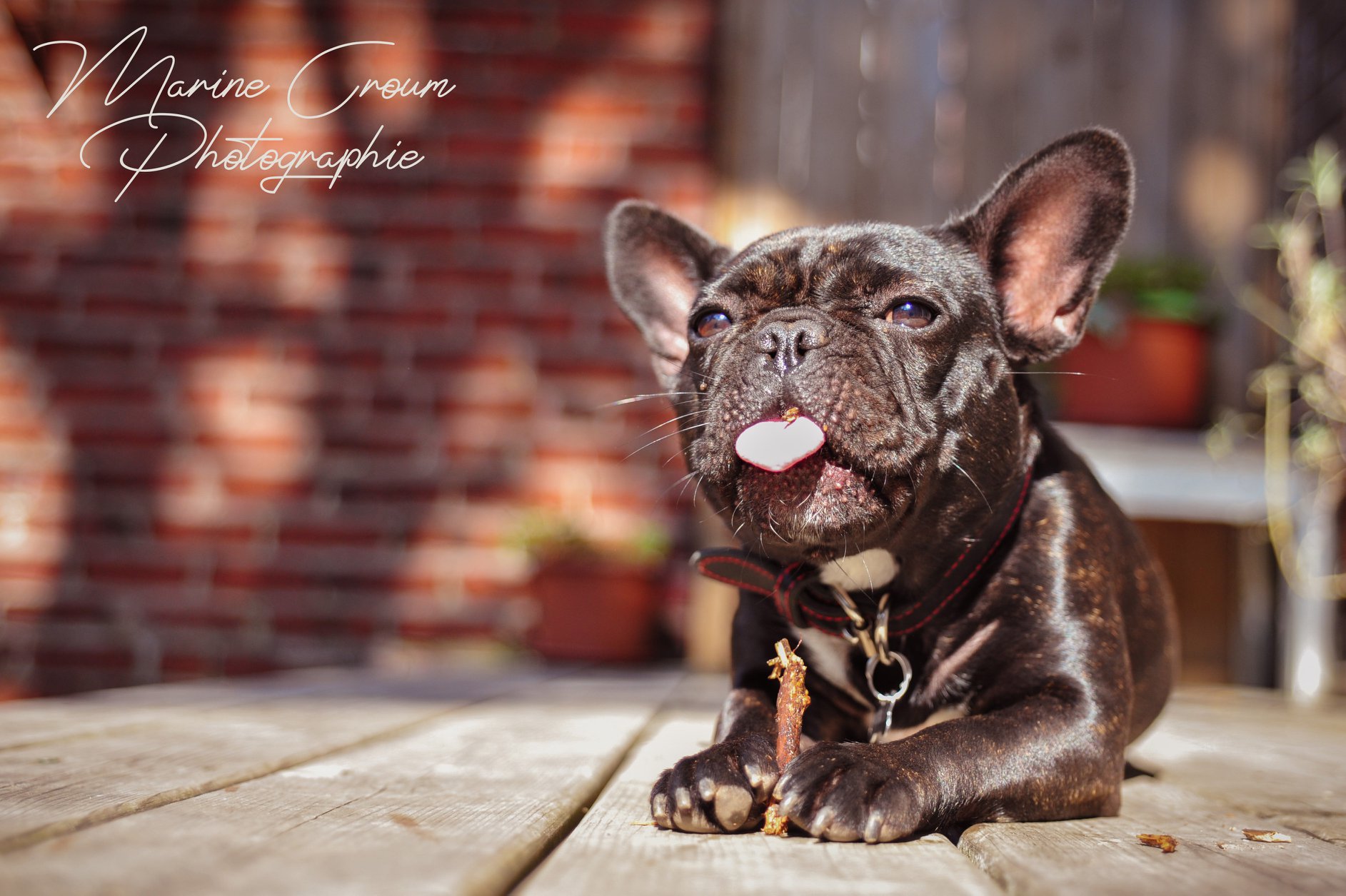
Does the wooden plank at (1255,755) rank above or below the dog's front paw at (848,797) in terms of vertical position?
below

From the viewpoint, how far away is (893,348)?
1.79m

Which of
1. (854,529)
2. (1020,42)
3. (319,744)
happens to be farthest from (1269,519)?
(319,744)

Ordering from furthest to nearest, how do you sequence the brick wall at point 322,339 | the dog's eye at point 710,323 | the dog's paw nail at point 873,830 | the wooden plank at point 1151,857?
the brick wall at point 322,339, the dog's eye at point 710,323, the dog's paw nail at point 873,830, the wooden plank at point 1151,857

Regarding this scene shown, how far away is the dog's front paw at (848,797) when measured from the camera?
1278 millimetres

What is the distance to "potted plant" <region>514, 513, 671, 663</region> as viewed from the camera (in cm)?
461

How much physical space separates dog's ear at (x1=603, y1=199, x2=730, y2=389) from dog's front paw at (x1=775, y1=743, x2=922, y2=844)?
3.72ft

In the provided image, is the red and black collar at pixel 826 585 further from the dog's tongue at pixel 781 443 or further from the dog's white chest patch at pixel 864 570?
the dog's tongue at pixel 781 443

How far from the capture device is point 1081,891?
1.03 meters

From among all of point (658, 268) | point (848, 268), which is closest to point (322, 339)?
point (658, 268)

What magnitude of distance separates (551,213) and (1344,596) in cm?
361

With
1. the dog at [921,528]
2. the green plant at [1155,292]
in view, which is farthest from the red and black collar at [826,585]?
the green plant at [1155,292]

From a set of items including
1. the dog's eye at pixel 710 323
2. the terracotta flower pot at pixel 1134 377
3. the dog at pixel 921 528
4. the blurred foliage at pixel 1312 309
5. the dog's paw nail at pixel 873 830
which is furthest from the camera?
the terracotta flower pot at pixel 1134 377

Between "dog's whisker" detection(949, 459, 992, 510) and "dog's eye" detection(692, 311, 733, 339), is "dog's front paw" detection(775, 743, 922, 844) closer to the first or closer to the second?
"dog's whisker" detection(949, 459, 992, 510)

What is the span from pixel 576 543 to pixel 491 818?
3.37 m
